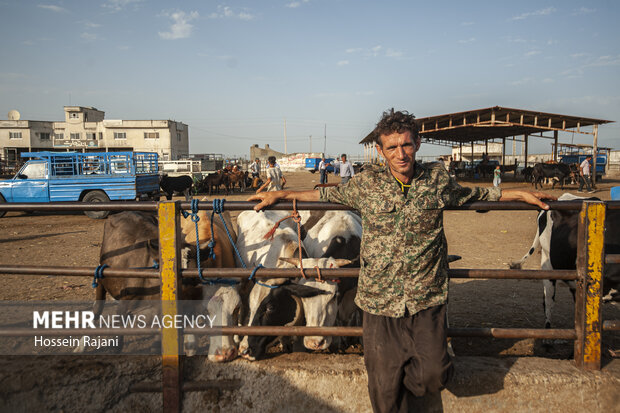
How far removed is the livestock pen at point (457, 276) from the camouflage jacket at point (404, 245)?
0.26m

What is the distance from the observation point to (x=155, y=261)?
309 centimetres

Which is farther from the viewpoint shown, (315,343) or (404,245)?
(315,343)

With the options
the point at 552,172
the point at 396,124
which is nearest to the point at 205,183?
the point at 552,172

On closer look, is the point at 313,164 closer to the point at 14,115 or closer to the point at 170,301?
the point at 14,115

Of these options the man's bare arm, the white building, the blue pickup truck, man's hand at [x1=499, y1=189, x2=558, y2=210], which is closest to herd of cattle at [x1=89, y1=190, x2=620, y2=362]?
the man's bare arm

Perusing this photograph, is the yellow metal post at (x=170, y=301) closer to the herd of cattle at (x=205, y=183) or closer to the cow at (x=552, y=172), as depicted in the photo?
the herd of cattle at (x=205, y=183)

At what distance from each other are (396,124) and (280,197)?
86 centimetres

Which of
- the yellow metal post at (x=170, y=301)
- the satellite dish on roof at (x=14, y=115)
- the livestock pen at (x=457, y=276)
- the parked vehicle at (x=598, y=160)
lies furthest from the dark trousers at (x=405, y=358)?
Result: the satellite dish on roof at (x=14, y=115)

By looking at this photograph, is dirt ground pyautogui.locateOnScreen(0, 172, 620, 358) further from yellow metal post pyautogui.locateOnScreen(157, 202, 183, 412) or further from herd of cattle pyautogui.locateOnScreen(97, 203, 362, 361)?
yellow metal post pyautogui.locateOnScreen(157, 202, 183, 412)

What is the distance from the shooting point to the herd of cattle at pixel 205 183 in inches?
848

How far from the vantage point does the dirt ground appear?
4.22 m

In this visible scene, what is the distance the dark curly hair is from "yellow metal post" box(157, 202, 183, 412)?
136cm

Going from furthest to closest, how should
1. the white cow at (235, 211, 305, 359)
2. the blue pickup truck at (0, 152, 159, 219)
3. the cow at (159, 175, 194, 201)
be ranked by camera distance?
the cow at (159, 175, 194, 201)
the blue pickup truck at (0, 152, 159, 219)
the white cow at (235, 211, 305, 359)

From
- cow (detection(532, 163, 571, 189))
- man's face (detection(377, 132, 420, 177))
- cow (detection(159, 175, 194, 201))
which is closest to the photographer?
man's face (detection(377, 132, 420, 177))
